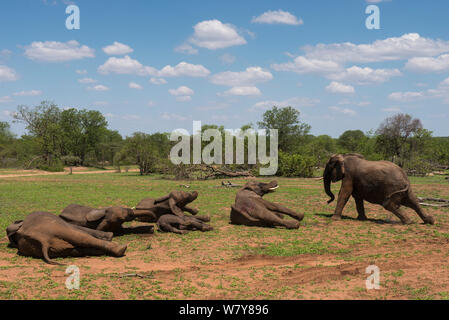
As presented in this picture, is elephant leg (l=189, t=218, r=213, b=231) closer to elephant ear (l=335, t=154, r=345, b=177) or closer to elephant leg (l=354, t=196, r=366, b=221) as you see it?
elephant ear (l=335, t=154, r=345, b=177)

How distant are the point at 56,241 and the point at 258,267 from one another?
3815 mm

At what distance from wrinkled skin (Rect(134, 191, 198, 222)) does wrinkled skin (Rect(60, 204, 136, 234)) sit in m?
1.55

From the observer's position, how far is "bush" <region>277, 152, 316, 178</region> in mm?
31844

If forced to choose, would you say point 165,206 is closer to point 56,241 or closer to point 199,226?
point 199,226

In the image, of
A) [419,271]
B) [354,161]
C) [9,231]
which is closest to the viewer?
[419,271]

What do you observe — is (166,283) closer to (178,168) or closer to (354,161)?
(354,161)

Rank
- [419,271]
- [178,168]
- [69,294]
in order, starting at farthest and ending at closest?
[178,168] < [419,271] < [69,294]

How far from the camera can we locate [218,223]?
436 inches

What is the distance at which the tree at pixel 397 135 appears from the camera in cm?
4894

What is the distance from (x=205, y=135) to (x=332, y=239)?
3511cm

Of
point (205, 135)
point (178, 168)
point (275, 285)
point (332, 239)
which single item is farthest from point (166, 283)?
point (205, 135)

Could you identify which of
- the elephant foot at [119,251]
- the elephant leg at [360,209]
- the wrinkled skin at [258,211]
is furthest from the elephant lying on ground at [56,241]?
the elephant leg at [360,209]

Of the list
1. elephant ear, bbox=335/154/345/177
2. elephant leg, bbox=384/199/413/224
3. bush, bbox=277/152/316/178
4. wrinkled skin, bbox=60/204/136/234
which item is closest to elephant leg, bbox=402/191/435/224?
elephant leg, bbox=384/199/413/224
